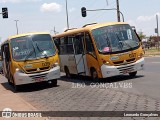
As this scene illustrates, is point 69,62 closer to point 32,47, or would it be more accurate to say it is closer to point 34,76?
point 32,47

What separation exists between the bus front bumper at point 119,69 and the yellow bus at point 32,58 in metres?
2.32

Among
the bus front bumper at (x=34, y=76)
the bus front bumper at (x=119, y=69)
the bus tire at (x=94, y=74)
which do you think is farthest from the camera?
the bus tire at (x=94, y=74)

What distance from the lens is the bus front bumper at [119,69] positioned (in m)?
17.7

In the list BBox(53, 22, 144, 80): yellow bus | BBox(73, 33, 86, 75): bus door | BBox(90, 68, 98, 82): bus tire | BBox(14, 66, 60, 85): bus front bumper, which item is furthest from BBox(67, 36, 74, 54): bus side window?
BBox(14, 66, 60, 85): bus front bumper

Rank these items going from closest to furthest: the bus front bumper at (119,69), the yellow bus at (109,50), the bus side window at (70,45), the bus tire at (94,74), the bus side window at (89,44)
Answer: the bus front bumper at (119,69), the yellow bus at (109,50), the bus side window at (89,44), the bus tire at (94,74), the bus side window at (70,45)

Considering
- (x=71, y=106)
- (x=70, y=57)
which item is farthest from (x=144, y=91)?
(x=70, y=57)

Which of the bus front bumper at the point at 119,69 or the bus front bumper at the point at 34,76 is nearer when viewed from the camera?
the bus front bumper at the point at 119,69

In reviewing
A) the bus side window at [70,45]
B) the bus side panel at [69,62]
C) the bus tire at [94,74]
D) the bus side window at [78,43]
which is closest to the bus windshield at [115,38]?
the bus tire at [94,74]

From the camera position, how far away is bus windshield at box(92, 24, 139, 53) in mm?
17997

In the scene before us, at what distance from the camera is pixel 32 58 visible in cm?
1839

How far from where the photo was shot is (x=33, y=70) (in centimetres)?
1836

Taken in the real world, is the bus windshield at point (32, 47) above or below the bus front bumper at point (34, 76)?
above

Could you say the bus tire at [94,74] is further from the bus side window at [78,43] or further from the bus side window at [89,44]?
the bus side window at [78,43]

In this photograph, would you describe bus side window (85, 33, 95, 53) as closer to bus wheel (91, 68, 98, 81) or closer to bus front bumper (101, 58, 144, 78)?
bus wheel (91, 68, 98, 81)
